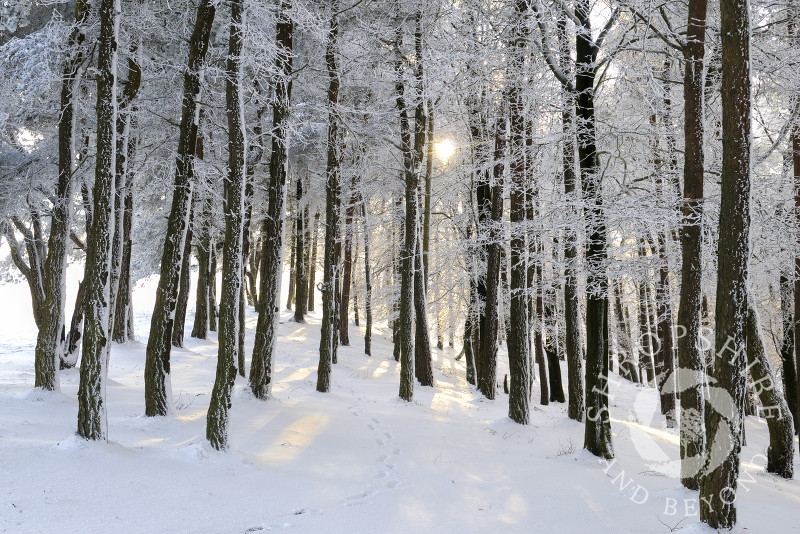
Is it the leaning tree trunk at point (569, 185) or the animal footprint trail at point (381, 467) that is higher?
the leaning tree trunk at point (569, 185)

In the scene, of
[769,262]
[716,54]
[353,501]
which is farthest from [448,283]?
[353,501]

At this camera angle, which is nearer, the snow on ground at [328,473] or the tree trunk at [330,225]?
the snow on ground at [328,473]

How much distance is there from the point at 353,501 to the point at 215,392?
241cm

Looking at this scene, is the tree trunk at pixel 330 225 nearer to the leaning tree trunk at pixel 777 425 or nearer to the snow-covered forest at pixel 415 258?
the snow-covered forest at pixel 415 258

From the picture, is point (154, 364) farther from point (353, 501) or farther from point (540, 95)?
point (540, 95)

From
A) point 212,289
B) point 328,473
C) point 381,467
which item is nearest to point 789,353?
point 381,467

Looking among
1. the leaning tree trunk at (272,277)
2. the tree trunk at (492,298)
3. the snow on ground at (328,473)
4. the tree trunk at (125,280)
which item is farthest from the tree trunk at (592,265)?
the tree trunk at (125,280)

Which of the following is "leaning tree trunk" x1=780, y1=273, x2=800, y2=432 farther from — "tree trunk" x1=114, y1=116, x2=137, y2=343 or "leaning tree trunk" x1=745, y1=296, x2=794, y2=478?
"tree trunk" x1=114, y1=116, x2=137, y2=343

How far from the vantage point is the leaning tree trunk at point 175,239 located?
305 inches

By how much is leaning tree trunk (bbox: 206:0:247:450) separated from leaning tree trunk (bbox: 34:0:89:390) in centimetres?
357

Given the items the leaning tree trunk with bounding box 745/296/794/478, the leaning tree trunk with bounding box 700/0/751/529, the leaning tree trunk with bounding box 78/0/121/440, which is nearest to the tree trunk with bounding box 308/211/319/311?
the leaning tree trunk with bounding box 78/0/121/440

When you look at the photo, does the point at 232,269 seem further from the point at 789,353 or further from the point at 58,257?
the point at 789,353

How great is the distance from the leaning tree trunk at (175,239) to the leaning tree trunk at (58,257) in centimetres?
200

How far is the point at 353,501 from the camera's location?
5797 mm
